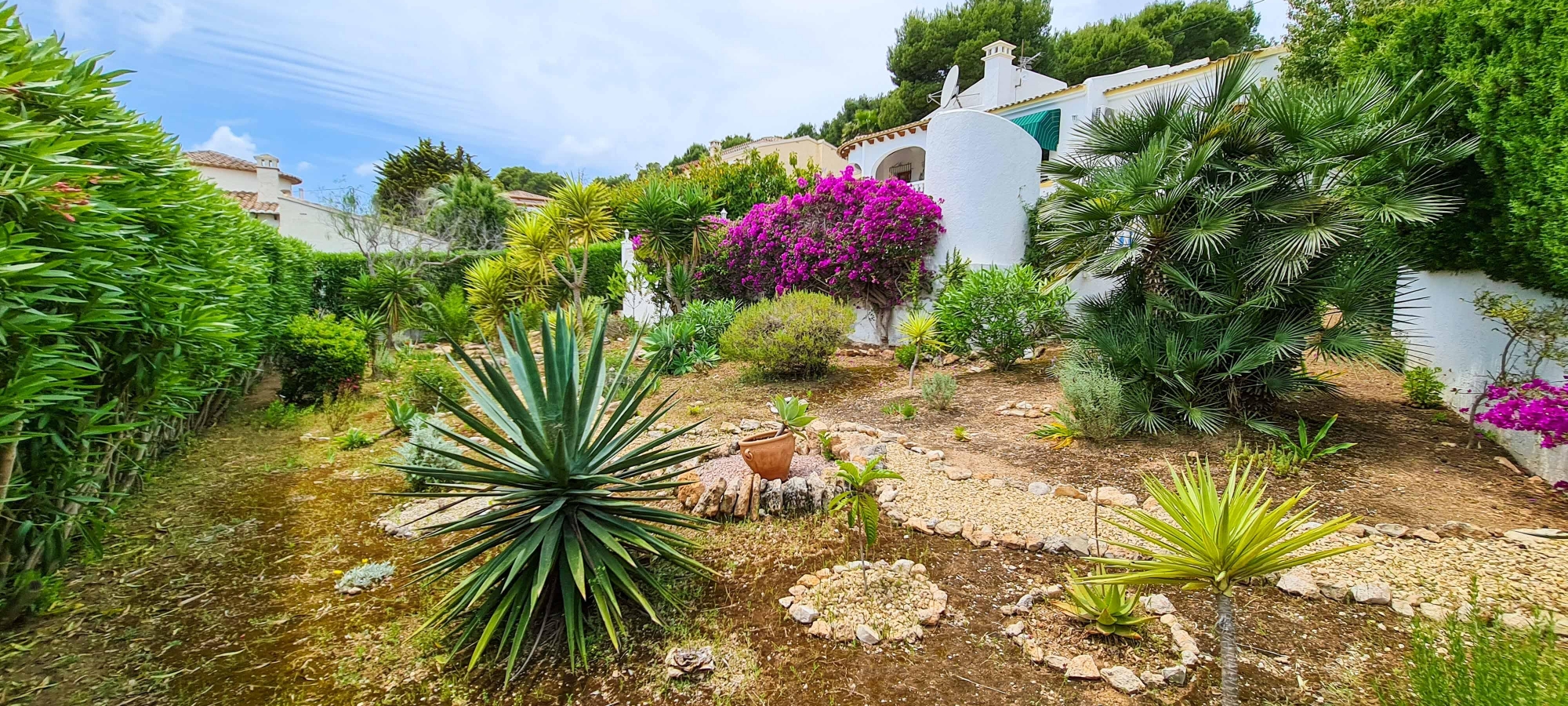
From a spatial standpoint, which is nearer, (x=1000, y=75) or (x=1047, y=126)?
(x=1047, y=126)

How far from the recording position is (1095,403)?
5371 mm

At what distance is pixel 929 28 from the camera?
79.7ft

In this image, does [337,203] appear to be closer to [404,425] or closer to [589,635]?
[404,425]

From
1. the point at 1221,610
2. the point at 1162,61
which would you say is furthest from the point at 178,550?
the point at 1162,61

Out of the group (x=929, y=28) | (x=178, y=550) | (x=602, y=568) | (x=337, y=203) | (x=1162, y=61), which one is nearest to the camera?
(x=602, y=568)

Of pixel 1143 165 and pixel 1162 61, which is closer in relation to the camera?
pixel 1143 165

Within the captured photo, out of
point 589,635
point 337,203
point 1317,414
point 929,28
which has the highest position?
point 929,28

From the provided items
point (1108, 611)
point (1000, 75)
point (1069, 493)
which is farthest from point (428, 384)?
point (1000, 75)

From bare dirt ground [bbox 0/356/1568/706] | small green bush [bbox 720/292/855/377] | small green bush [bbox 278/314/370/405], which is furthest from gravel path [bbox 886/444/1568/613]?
small green bush [bbox 278/314/370/405]

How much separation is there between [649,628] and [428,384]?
536 centimetres

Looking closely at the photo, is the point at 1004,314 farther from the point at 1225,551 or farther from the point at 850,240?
the point at 1225,551

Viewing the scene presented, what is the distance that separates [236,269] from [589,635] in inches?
198

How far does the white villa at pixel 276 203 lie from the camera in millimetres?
17984

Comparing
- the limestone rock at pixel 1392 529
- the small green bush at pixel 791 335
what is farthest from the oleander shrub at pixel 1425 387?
the small green bush at pixel 791 335
